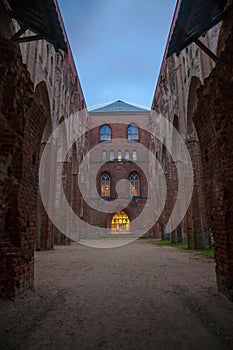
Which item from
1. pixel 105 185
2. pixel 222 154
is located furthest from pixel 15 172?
pixel 105 185

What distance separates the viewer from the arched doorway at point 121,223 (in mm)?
25156

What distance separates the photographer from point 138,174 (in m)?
26.2

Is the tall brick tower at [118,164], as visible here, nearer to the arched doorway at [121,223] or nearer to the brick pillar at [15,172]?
the arched doorway at [121,223]

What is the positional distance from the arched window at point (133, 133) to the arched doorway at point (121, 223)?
878 cm

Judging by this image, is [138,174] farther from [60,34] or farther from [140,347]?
[140,347]

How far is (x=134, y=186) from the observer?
85.1 feet

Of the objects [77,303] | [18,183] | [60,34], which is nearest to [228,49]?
[60,34]

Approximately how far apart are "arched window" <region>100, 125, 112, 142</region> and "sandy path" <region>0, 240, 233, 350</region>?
23.1 meters

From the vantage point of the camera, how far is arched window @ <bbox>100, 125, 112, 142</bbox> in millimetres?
27291

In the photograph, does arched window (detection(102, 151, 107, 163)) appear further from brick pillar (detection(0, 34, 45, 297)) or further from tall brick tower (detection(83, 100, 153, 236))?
brick pillar (detection(0, 34, 45, 297))

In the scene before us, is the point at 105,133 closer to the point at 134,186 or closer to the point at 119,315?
the point at 134,186

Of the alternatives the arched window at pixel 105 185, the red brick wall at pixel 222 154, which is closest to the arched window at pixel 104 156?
the arched window at pixel 105 185

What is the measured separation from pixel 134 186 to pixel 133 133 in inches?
258

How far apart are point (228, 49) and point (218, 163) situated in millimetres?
1721
